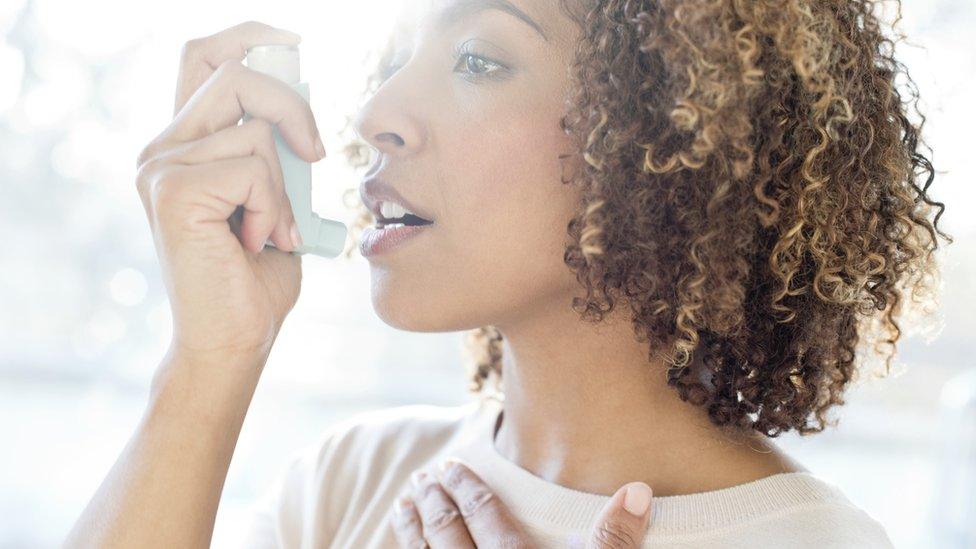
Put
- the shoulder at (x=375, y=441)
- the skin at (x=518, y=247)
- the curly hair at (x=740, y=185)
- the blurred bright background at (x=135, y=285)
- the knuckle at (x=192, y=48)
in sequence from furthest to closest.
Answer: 1. the blurred bright background at (x=135, y=285)
2. the shoulder at (x=375, y=441)
3. the knuckle at (x=192, y=48)
4. the skin at (x=518, y=247)
5. the curly hair at (x=740, y=185)

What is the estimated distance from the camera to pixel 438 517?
1.15 metres

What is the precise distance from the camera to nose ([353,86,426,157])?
1.11 m

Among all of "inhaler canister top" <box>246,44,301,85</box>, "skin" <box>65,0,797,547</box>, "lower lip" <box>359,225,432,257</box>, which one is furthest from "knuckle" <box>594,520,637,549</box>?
"inhaler canister top" <box>246,44,301,85</box>

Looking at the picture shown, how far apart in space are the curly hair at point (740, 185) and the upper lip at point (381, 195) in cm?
18

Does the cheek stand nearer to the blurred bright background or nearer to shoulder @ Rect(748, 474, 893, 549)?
shoulder @ Rect(748, 474, 893, 549)

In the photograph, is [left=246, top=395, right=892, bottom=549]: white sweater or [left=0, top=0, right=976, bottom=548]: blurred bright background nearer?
[left=246, top=395, right=892, bottom=549]: white sweater

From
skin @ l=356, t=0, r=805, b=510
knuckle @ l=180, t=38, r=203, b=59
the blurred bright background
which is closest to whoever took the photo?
skin @ l=356, t=0, r=805, b=510

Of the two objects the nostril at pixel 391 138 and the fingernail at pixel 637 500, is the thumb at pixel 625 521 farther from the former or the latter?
the nostril at pixel 391 138

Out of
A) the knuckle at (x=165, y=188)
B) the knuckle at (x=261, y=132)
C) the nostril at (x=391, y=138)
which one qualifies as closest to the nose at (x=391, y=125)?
the nostril at (x=391, y=138)

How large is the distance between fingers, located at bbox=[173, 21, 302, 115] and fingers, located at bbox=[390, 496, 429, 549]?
58 centimetres

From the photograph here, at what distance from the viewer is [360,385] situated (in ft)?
10.7

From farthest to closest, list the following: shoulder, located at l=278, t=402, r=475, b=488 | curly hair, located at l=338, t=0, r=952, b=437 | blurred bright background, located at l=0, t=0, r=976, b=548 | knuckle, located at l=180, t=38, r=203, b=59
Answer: blurred bright background, located at l=0, t=0, r=976, b=548
shoulder, located at l=278, t=402, r=475, b=488
knuckle, located at l=180, t=38, r=203, b=59
curly hair, located at l=338, t=0, r=952, b=437

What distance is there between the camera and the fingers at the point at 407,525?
116cm

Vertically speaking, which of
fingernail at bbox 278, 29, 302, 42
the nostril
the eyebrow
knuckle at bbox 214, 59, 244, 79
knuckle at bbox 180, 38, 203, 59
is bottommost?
the nostril
